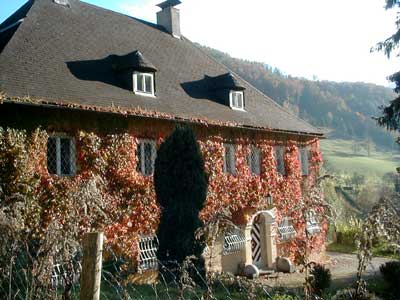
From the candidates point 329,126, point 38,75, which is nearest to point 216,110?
point 38,75

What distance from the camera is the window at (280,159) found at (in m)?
20.7

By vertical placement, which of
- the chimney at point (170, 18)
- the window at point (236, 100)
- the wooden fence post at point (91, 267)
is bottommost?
→ the wooden fence post at point (91, 267)

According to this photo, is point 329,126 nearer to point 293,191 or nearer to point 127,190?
point 293,191

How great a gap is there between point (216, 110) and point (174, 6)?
24.8 feet

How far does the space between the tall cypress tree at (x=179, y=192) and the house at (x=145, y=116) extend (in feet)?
6.35

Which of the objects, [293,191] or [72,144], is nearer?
[72,144]

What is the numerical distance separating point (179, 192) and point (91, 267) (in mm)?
8038

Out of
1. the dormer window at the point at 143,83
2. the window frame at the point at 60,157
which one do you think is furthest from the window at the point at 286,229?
the window frame at the point at 60,157

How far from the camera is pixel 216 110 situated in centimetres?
1805

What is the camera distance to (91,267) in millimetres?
4375

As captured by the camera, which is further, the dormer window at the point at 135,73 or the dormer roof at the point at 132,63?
the dormer window at the point at 135,73

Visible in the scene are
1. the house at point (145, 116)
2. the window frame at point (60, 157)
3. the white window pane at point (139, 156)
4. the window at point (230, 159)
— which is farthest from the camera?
the window at point (230, 159)

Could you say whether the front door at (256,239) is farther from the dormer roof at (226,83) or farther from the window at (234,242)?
the dormer roof at (226,83)

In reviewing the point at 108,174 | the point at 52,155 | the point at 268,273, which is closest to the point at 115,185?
the point at 108,174
